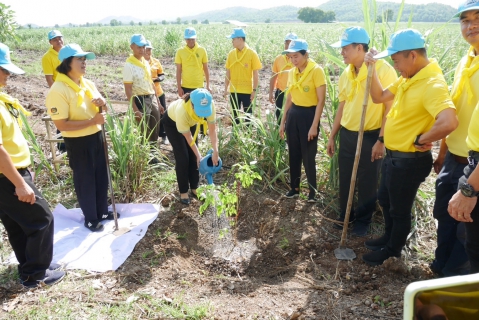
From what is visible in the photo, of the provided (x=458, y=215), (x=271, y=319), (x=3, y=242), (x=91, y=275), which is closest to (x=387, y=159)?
(x=458, y=215)

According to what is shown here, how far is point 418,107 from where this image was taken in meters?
2.25

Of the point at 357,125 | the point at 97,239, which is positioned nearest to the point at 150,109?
the point at 97,239

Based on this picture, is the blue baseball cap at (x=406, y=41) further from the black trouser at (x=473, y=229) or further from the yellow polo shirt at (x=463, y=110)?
the black trouser at (x=473, y=229)

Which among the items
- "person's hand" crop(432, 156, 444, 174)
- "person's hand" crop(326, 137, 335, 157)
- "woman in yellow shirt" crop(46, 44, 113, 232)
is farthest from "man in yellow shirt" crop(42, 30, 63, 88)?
"person's hand" crop(432, 156, 444, 174)

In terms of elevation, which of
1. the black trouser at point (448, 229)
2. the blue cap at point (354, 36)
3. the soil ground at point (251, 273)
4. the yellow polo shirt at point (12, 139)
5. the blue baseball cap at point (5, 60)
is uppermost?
the blue cap at point (354, 36)

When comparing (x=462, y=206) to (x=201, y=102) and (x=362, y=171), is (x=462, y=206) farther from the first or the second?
(x=201, y=102)

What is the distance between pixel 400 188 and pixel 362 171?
2.01ft

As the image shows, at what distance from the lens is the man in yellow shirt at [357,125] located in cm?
275

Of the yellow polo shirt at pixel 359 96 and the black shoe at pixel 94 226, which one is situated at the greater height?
the yellow polo shirt at pixel 359 96

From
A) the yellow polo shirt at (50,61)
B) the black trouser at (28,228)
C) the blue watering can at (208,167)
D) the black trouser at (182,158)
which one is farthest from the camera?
the yellow polo shirt at (50,61)

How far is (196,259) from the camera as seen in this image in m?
3.20

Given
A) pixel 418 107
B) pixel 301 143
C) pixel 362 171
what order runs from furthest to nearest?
1. pixel 301 143
2. pixel 362 171
3. pixel 418 107

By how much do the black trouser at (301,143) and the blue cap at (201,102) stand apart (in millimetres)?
807

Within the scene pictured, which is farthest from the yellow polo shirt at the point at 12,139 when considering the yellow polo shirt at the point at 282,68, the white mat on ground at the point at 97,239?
the yellow polo shirt at the point at 282,68
